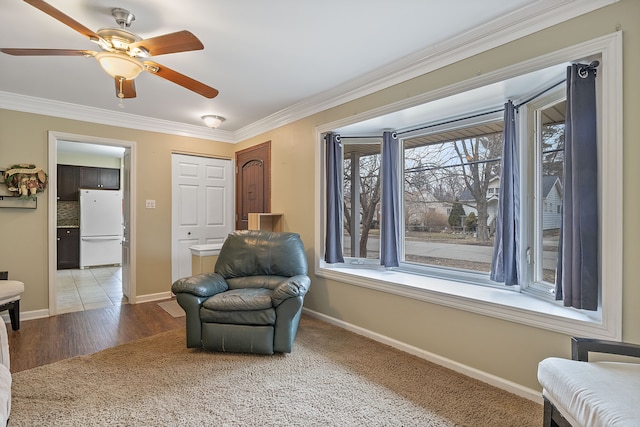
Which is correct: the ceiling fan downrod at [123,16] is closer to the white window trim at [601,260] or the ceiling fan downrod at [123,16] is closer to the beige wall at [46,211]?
the white window trim at [601,260]

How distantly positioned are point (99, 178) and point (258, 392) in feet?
23.0

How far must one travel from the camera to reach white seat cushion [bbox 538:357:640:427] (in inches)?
46.3

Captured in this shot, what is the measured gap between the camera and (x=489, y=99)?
2.54 metres

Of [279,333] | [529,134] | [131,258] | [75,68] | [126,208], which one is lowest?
[279,333]

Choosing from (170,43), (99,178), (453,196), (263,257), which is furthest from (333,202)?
(99,178)

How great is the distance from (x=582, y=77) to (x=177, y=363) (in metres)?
3.25

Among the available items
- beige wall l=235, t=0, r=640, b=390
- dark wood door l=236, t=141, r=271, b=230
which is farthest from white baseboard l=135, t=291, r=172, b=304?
beige wall l=235, t=0, r=640, b=390

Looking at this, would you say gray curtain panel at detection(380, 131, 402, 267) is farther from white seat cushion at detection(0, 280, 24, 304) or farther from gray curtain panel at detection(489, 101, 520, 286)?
white seat cushion at detection(0, 280, 24, 304)

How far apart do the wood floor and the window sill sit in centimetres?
201

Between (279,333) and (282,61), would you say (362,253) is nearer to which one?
(279,333)

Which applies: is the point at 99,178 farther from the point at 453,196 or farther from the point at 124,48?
the point at 453,196

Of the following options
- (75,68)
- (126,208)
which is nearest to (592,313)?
(75,68)

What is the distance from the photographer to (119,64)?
2053 millimetres

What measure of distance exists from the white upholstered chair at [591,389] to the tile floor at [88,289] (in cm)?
464
